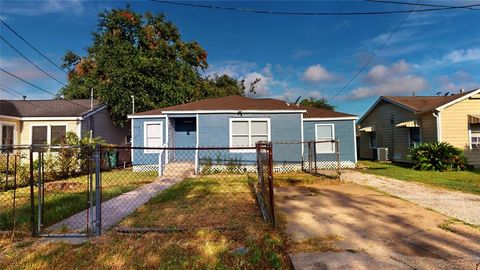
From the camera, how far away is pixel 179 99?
26.5 meters

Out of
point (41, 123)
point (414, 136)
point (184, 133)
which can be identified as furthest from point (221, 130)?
point (414, 136)

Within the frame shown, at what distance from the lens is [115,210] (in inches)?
284

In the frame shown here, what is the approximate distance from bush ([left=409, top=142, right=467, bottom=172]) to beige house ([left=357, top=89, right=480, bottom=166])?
129 cm

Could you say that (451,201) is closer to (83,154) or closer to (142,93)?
(83,154)

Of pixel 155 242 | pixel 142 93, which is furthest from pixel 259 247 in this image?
pixel 142 93

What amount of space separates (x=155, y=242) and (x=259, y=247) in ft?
5.22

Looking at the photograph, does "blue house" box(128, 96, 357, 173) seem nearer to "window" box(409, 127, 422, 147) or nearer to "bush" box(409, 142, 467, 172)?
"bush" box(409, 142, 467, 172)

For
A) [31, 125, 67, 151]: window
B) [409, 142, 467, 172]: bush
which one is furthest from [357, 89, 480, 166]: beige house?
[31, 125, 67, 151]: window

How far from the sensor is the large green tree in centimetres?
2425

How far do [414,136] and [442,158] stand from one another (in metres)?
3.92

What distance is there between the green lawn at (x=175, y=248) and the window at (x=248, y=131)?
8676 mm

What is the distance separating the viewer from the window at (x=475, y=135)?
682 inches

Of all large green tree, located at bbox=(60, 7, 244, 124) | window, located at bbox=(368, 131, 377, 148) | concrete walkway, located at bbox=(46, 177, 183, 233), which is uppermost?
large green tree, located at bbox=(60, 7, 244, 124)

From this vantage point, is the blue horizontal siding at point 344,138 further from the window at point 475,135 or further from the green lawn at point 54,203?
the green lawn at point 54,203
